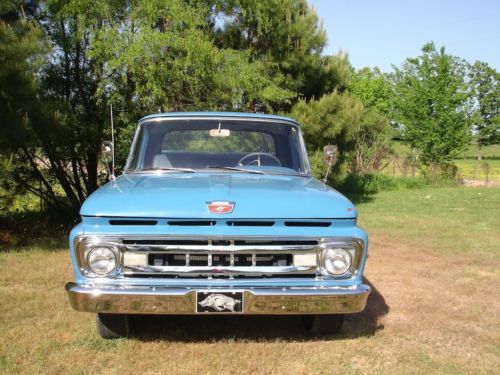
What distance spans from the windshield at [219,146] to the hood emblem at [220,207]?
1.18 meters

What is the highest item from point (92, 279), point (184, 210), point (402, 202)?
point (184, 210)

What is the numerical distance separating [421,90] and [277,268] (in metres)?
25.8

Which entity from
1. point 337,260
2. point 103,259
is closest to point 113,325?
point 103,259

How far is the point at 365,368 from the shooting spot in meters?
3.68

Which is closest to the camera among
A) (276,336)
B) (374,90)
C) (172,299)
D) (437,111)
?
(172,299)

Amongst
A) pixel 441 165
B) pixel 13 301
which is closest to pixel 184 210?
pixel 13 301

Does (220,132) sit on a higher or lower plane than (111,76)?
lower

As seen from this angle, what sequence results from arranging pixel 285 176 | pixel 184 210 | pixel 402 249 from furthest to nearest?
1. pixel 402 249
2. pixel 285 176
3. pixel 184 210

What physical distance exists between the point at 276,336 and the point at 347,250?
3.59 feet

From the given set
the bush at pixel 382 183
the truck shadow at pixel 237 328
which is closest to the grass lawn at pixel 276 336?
the truck shadow at pixel 237 328

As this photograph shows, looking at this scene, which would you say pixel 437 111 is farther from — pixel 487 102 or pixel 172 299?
pixel 487 102

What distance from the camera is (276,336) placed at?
4.28 m

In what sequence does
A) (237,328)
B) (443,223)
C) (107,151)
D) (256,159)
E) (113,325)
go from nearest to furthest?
(113,325) < (237,328) < (256,159) < (107,151) < (443,223)

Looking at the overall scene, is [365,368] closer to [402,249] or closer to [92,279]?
[92,279]
